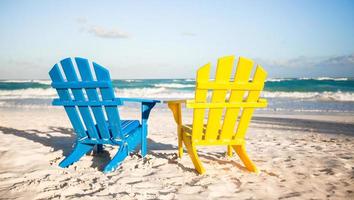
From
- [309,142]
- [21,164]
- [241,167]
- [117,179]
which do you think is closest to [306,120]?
[309,142]

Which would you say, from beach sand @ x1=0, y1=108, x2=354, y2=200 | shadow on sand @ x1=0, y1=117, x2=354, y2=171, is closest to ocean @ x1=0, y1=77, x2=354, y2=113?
shadow on sand @ x1=0, y1=117, x2=354, y2=171

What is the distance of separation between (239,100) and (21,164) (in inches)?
114

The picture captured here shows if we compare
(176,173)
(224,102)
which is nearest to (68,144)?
(176,173)

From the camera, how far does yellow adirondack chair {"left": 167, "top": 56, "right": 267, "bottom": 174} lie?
290cm

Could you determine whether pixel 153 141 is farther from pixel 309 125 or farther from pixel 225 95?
pixel 309 125

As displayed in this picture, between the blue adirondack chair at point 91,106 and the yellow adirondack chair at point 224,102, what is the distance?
802 millimetres

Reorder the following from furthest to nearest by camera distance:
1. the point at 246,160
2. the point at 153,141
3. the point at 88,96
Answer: the point at 153,141, the point at 246,160, the point at 88,96

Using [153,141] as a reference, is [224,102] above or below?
above

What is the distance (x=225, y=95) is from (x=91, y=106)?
5.11 feet

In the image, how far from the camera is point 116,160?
325 centimetres

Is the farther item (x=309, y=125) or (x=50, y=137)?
(x=309, y=125)

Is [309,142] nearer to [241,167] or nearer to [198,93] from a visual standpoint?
[241,167]

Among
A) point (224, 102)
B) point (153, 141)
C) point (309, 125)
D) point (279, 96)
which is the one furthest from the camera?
point (279, 96)

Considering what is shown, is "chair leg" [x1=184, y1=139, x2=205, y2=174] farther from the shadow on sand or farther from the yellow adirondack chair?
the shadow on sand
